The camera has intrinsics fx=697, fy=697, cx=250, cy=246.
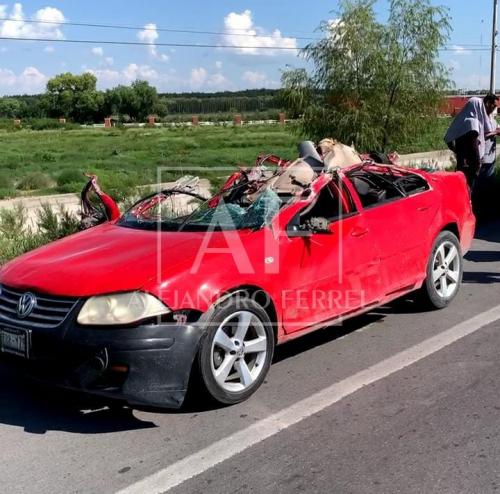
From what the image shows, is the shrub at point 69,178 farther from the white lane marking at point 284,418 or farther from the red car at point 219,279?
the white lane marking at point 284,418

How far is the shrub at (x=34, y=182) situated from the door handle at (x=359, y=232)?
2081cm

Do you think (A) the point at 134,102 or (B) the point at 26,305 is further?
(A) the point at 134,102

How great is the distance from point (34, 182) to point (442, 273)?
20802mm

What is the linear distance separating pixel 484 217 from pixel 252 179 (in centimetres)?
698

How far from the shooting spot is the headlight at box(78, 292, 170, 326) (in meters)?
4.05

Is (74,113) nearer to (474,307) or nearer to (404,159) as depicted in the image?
(404,159)

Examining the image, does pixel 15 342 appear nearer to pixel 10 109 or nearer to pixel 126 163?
pixel 126 163

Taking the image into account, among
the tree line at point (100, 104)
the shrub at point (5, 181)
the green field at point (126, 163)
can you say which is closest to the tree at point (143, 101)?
the tree line at point (100, 104)

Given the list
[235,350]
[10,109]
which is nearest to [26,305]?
[235,350]

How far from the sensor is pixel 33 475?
365 cm

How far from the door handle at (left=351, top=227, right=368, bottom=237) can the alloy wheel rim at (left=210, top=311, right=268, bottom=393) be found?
4.06ft

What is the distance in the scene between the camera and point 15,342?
14.1 ft

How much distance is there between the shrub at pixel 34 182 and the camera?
80.5 ft

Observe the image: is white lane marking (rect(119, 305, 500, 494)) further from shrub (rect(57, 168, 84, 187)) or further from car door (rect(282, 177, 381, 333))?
shrub (rect(57, 168, 84, 187))
